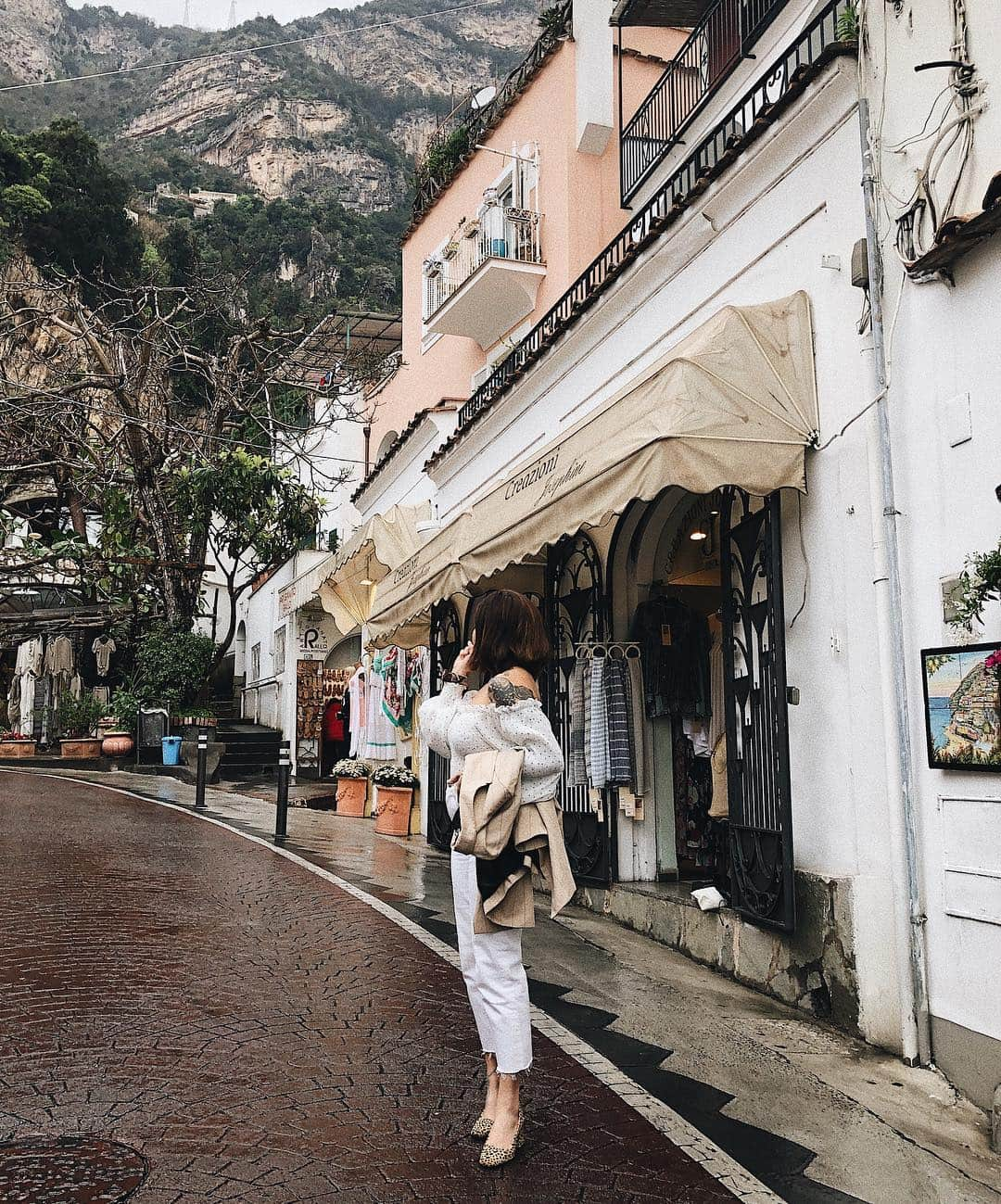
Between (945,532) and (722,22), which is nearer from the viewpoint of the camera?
(945,532)

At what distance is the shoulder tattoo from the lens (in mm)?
3959

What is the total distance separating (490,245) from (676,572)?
9580 mm

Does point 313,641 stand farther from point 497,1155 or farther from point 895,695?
point 497,1155

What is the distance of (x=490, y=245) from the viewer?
1716cm

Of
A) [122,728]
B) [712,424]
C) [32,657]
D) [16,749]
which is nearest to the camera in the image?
[712,424]

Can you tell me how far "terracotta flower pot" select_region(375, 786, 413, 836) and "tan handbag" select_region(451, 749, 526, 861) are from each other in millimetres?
11012

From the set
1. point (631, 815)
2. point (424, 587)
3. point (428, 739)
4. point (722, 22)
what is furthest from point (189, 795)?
point (428, 739)

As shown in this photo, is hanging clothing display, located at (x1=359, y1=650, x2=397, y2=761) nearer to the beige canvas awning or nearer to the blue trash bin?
the beige canvas awning

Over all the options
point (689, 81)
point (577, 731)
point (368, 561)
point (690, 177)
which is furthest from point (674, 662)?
point (689, 81)

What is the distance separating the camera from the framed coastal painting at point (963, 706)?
459cm

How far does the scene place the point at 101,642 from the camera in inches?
1265

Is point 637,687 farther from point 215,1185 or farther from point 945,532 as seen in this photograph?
point 215,1185

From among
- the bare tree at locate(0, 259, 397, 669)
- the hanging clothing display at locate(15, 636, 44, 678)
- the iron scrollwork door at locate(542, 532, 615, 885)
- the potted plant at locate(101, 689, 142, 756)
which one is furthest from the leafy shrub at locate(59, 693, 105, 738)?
the iron scrollwork door at locate(542, 532, 615, 885)

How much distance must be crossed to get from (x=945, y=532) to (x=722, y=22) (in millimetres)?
9342
